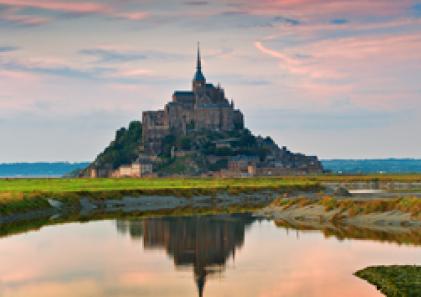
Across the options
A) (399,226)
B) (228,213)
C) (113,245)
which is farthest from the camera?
(228,213)

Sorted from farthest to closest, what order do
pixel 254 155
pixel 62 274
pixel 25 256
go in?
1. pixel 254 155
2. pixel 25 256
3. pixel 62 274

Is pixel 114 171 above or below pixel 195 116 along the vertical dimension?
below

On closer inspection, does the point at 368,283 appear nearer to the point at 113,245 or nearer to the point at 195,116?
the point at 113,245

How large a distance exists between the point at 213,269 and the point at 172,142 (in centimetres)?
16644

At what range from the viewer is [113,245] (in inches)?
1502

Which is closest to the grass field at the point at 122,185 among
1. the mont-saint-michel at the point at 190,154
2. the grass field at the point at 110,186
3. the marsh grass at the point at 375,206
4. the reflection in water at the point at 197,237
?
the grass field at the point at 110,186

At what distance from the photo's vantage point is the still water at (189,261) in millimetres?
25614

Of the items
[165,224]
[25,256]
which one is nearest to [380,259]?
[25,256]

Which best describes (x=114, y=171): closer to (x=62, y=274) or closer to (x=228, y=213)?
(x=228, y=213)

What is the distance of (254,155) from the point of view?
192125 mm

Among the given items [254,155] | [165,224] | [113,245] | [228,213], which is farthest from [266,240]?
[254,155]

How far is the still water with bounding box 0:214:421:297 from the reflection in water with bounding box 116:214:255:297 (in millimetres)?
58

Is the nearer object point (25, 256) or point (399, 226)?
point (25, 256)

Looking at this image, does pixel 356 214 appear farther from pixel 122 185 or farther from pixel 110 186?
pixel 122 185
